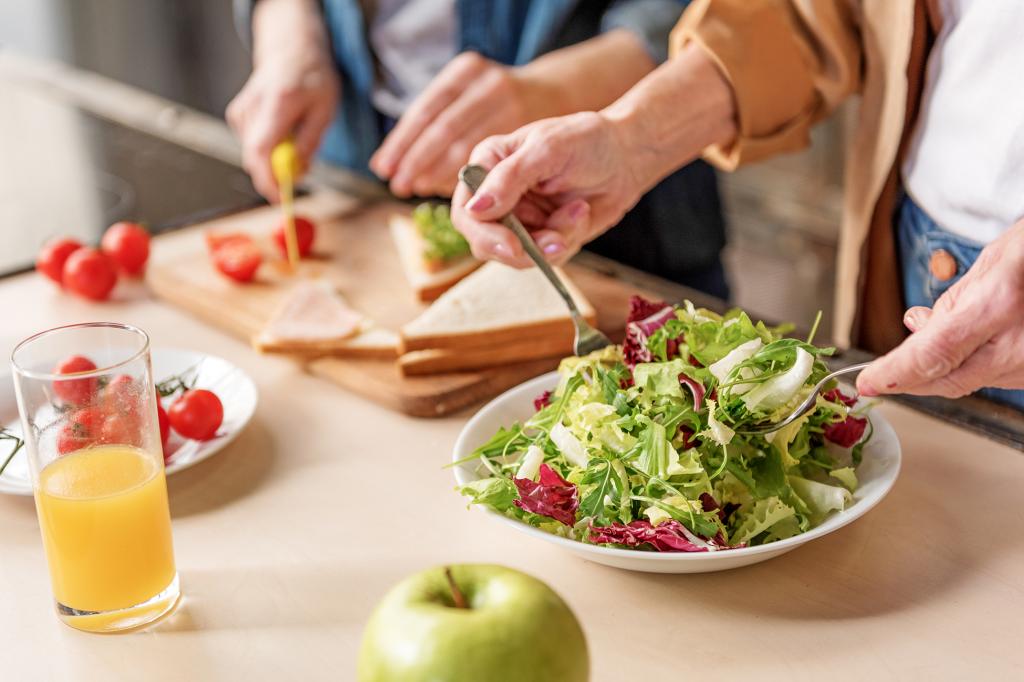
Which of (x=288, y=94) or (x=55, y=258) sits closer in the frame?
(x=55, y=258)

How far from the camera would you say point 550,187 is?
1582 millimetres

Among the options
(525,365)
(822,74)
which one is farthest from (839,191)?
(525,365)

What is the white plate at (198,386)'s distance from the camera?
1.37 m

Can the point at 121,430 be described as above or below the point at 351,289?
above

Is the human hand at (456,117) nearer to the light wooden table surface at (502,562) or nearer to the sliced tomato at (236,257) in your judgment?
the sliced tomato at (236,257)

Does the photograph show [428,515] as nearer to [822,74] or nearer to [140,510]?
[140,510]

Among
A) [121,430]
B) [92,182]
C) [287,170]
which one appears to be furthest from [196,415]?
[92,182]

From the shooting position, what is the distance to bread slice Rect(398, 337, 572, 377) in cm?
167

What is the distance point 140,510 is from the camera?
1095mm

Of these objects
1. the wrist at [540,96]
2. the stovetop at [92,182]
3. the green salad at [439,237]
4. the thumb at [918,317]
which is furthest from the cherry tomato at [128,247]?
the thumb at [918,317]

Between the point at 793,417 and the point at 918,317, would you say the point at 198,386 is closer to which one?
the point at 793,417

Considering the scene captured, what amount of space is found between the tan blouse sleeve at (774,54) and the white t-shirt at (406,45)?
2.36 feet

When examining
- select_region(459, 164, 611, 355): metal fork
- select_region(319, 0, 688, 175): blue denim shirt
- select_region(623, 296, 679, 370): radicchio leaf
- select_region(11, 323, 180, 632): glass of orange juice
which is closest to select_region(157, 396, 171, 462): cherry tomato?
select_region(11, 323, 180, 632): glass of orange juice

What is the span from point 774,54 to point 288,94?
105 cm
